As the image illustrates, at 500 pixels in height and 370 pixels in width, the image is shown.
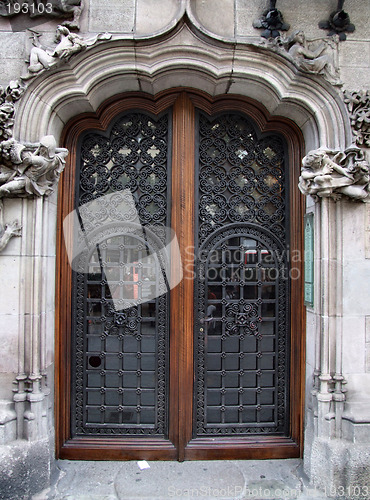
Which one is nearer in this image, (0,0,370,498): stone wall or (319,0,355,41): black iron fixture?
(0,0,370,498): stone wall

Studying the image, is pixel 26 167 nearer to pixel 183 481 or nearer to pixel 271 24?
pixel 271 24

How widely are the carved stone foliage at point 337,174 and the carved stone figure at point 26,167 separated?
9.06ft

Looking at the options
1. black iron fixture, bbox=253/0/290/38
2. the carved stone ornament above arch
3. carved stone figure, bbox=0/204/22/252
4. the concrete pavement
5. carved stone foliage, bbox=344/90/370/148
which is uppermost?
black iron fixture, bbox=253/0/290/38

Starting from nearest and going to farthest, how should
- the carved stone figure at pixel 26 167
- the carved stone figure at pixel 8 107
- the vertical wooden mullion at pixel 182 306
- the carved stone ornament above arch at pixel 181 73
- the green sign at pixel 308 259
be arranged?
the carved stone figure at pixel 26 167 → the carved stone figure at pixel 8 107 → the carved stone ornament above arch at pixel 181 73 → the green sign at pixel 308 259 → the vertical wooden mullion at pixel 182 306

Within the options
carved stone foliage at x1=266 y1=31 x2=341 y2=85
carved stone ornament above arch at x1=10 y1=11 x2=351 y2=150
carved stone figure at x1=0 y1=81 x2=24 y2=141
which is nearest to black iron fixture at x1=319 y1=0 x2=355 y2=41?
carved stone foliage at x1=266 y1=31 x2=341 y2=85

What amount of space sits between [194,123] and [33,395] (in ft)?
12.2

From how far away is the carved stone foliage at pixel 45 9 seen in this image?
152 inches

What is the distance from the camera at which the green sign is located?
13.4 feet

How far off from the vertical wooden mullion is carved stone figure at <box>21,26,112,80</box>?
56.0 inches

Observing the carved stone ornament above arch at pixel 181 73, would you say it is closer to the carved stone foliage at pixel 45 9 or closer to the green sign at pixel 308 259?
the carved stone foliage at pixel 45 9

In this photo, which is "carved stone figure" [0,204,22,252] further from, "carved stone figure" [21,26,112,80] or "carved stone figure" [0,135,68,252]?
"carved stone figure" [21,26,112,80]

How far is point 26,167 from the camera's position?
3709mm

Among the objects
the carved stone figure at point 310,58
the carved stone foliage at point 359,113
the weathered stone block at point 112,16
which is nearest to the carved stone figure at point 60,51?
the weathered stone block at point 112,16

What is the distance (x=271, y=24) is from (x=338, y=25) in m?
0.78
